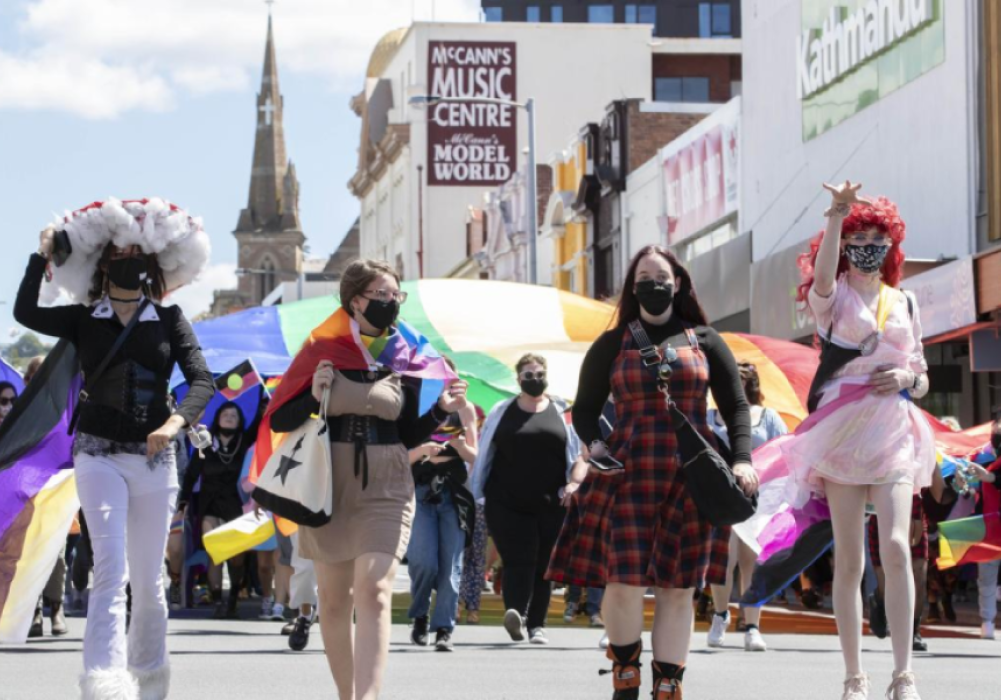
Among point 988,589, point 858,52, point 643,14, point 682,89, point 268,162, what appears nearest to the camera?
point 988,589

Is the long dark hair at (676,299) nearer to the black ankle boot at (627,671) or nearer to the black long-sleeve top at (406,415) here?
the black long-sleeve top at (406,415)

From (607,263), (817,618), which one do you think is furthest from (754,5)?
(817,618)

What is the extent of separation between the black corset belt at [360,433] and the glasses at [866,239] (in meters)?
2.05

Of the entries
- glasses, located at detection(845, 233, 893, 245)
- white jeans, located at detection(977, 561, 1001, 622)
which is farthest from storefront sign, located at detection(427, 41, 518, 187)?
glasses, located at detection(845, 233, 893, 245)

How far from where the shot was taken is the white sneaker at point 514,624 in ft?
41.1

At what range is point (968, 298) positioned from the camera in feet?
64.6

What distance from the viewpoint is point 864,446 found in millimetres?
8047

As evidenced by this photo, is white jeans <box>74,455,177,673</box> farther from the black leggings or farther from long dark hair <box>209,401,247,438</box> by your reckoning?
long dark hair <box>209,401,247,438</box>

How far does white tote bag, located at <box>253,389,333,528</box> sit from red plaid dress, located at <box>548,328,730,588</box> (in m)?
1.03

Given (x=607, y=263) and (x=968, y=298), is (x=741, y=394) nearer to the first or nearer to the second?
(x=968, y=298)

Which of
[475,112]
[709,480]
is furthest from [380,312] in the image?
[475,112]

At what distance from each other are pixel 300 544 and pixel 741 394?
1.69 metres

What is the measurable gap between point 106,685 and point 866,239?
11.2 ft

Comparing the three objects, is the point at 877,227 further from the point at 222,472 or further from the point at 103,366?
the point at 222,472
